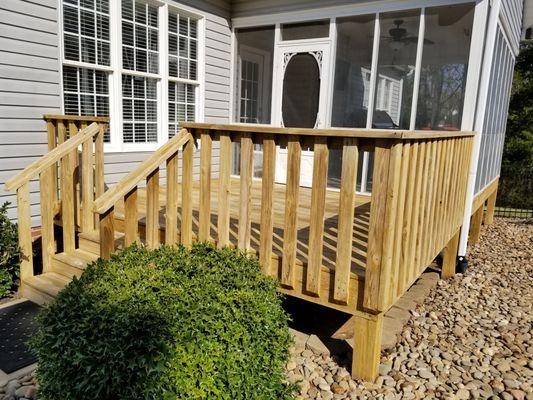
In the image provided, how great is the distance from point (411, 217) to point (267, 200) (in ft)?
2.94

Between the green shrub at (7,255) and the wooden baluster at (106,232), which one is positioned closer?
the wooden baluster at (106,232)

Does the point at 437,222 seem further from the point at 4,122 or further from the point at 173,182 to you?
the point at 4,122

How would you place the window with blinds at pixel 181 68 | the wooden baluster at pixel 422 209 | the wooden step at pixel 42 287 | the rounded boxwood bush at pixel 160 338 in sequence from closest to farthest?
the rounded boxwood bush at pixel 160 338, the wooden baluster at pixel 422 209, the wooden step at pixel 42 287, the window with blinds at pixel 181 68

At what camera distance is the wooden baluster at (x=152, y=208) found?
2986 millimetres

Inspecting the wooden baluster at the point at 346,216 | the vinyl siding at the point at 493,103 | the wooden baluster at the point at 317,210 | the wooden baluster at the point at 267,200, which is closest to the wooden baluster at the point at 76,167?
the wooden baluster at the point at 267,200

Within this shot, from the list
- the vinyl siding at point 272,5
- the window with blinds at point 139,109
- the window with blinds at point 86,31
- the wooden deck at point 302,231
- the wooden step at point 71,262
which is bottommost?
the wooden step at point 71,262

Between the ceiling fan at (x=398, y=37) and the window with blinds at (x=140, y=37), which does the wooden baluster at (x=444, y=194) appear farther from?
the window with blinds at (x=140, y=37)

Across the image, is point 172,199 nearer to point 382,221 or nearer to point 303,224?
point 303,224

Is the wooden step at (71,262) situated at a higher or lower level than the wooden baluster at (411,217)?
lower

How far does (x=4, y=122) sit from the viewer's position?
3.90m

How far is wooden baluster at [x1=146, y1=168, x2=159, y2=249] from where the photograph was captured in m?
2.99

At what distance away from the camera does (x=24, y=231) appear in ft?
11.3

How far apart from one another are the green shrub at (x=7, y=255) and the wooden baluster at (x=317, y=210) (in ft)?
7.80

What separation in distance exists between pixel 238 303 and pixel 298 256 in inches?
37.5
